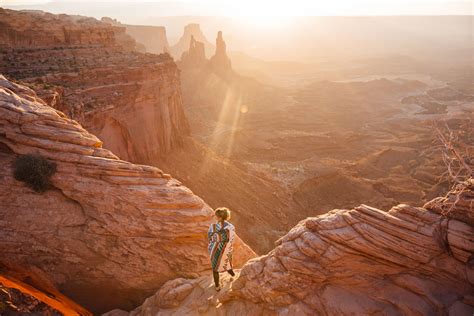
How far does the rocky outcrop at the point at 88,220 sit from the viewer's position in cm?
955

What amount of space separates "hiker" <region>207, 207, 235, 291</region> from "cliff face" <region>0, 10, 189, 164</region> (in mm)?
11552

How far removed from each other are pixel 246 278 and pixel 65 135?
7886 mm

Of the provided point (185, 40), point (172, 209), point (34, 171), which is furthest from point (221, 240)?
point (185, 40)

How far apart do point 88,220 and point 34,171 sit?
227 centimetres

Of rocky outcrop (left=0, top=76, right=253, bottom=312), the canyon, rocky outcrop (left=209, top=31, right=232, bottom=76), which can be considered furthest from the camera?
rocky outcrop (left=209, top=31, right=232, bottom=76)

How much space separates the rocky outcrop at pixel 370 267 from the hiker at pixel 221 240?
0.65 meters

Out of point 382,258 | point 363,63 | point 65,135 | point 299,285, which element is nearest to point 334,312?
point 299,285

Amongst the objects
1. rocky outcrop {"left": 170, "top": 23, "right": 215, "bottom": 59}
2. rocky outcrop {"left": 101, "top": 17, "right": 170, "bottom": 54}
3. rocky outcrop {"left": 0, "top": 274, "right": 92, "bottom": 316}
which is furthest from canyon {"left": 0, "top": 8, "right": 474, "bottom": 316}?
rocky outcrop {"left": 170, "top": 23, "right": 215, "bottom": 59}

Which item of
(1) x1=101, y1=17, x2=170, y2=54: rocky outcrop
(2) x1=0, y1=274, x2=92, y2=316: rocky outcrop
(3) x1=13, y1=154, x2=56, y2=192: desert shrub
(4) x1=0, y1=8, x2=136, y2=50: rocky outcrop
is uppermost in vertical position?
(1) x1=101, y1=17, x2=170, y2=54: rocky outcrop

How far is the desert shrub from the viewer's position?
32.3ft

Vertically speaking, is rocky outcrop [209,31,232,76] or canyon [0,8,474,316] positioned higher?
rocky outcrop [209,31,232,76]

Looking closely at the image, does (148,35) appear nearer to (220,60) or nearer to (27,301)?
(220,60)

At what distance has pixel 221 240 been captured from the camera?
883cm

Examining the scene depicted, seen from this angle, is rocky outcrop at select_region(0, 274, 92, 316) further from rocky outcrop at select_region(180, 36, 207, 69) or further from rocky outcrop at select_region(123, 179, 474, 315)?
rocky outcrop at select_region(180, 36, 207, 69)
